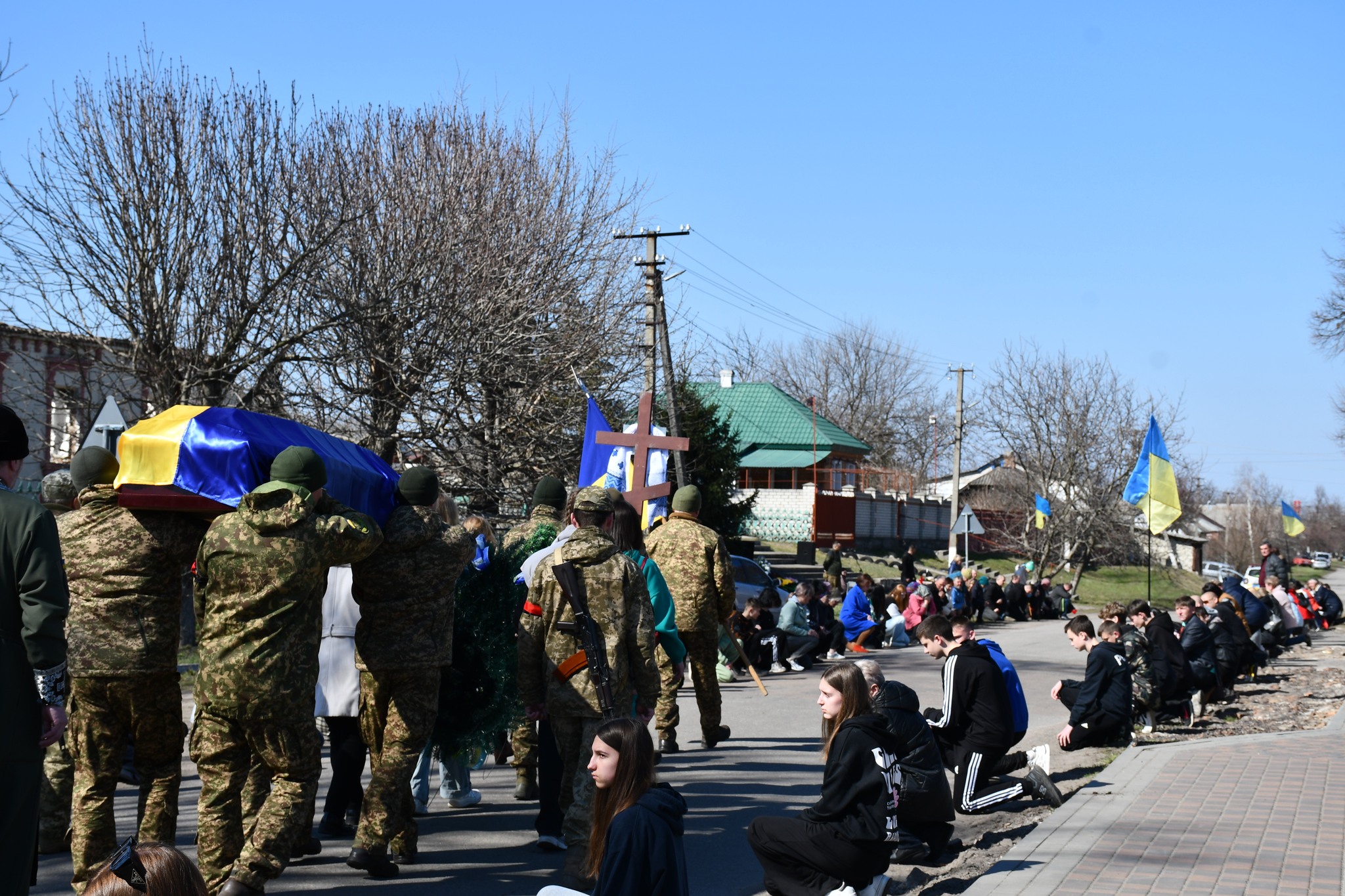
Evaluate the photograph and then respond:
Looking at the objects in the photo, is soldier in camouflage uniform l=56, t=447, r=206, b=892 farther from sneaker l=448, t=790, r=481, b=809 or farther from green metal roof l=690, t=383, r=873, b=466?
green metal roof l=690, t=383, r=873, b=466

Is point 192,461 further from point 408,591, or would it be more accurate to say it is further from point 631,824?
point 631,824

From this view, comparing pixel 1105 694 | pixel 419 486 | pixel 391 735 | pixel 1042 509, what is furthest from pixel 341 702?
pixel 1042 509

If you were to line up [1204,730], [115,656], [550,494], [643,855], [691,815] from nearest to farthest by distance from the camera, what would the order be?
[643,855], [115,656], [691,815], [550,494], [1204,730]

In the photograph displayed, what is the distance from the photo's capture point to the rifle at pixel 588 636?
239 inches

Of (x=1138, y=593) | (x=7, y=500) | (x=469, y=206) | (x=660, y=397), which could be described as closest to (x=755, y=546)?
(x=660, y=397)

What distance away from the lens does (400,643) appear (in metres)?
5.96

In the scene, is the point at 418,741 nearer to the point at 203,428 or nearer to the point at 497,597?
the point at 497,597

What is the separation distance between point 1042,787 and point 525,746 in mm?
3574

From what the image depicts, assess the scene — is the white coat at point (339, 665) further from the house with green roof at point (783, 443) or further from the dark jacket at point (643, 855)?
the house with green roof at point (783, 443)

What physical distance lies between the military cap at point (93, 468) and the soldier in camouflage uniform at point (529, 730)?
2721 mm

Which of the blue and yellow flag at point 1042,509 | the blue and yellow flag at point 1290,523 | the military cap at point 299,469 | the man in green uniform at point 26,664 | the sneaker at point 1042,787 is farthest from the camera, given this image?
the blue and yellow flag at point 1290,523

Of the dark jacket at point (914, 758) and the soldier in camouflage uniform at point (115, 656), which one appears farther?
the dark jacket at point (914, 758)

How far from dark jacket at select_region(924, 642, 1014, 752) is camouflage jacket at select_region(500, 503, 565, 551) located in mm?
2872

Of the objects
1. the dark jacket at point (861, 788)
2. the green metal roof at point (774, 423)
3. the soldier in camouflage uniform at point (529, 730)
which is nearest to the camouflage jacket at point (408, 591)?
the soldier in camouflage uniform at point (529, 730)
